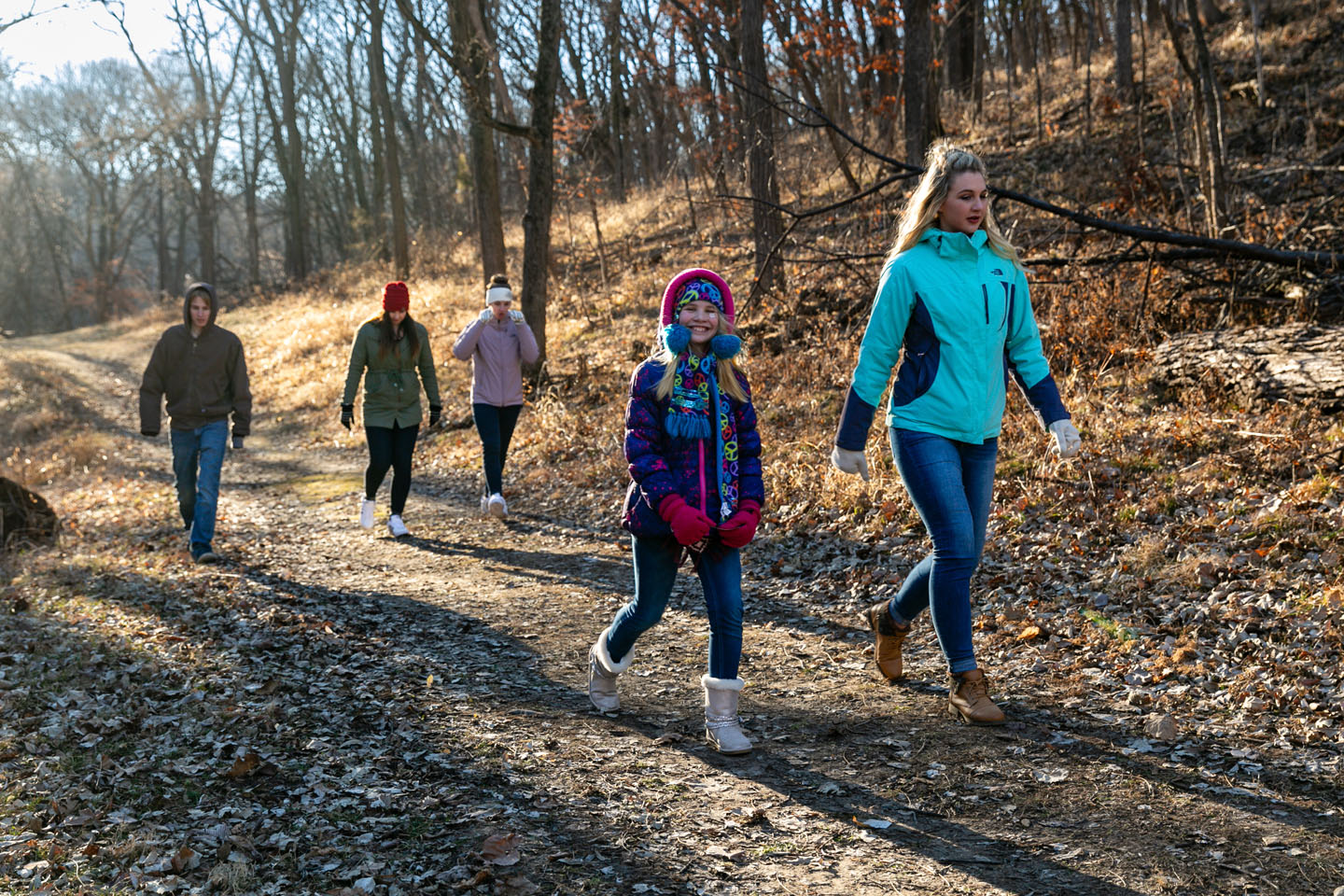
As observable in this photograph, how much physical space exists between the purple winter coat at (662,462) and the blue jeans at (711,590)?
144 mm

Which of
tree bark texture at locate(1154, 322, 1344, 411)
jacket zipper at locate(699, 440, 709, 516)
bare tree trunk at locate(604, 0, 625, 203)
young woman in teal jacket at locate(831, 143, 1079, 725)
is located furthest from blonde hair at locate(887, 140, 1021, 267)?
bare tree trunk at locate(604, 0, 625, 203)

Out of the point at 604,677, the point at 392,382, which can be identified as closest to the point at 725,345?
the point at 604,677

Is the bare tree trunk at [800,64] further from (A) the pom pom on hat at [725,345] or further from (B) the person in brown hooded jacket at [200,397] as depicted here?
(A) the pom pom on hat at [725,345]

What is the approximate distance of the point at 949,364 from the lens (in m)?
4.28

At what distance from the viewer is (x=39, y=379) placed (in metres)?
23.1

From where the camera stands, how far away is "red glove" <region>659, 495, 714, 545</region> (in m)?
3.97

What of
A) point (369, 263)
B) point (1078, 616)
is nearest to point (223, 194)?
point (369, 263)

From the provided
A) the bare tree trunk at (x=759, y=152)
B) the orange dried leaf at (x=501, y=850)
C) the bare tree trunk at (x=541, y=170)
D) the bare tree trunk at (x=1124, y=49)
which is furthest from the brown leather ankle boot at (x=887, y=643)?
the bare tree trunk at (x=1124, y=49)

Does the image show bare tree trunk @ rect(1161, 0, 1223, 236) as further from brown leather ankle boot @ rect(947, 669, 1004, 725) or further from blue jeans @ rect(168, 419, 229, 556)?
blue jeans @ rect(168, 419, 229, 556)

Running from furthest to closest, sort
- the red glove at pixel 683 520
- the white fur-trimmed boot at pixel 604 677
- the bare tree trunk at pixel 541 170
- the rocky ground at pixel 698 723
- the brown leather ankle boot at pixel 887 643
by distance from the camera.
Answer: the bare tree trunk at pixel 541 170 < the brown leather ankle boot at pixel 887 643 < the white fur-trimmed boot at pixel 604 677 < the red glove at pixel 683 520 < the rocky ground at pixel 698 723

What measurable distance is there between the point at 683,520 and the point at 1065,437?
5.68 ft

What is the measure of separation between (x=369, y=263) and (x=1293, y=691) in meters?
31.3

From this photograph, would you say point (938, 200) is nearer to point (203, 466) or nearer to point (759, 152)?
point (203, 466)

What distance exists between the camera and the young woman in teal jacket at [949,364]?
4273mm
